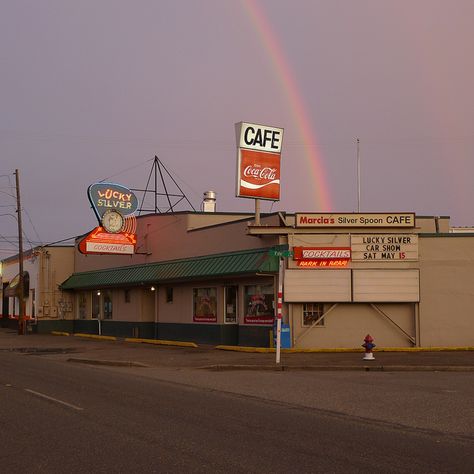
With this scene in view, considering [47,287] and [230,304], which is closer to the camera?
[230,304]

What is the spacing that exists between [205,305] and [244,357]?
6.72 m

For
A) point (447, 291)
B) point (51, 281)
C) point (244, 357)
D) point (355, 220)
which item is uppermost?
point (355, 220)

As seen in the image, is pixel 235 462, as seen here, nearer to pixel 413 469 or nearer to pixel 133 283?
pixel 413 469

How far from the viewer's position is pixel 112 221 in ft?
108

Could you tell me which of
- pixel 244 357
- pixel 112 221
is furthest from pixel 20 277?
pixel 244 357

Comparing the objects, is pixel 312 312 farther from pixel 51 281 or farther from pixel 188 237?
pixel 51 281

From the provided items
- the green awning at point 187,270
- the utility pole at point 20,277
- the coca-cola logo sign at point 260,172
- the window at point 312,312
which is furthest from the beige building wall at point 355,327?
the utility pole at point 20,277

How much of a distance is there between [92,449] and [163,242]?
2426 centimetres

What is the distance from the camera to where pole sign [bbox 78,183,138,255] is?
31.9m

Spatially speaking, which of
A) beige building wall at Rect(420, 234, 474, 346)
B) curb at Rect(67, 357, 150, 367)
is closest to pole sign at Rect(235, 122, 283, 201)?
beige building wall at Rect(420, 234, 474, 346)

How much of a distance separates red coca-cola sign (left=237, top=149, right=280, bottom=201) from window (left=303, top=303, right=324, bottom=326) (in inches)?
185

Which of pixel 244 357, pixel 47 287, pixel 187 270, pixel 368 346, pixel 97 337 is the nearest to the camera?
pixel 368 346

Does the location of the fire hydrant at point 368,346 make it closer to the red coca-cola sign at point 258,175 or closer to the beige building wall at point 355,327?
the beige building wall at point 355,327

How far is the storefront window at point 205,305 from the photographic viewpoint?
2794 centimetres
